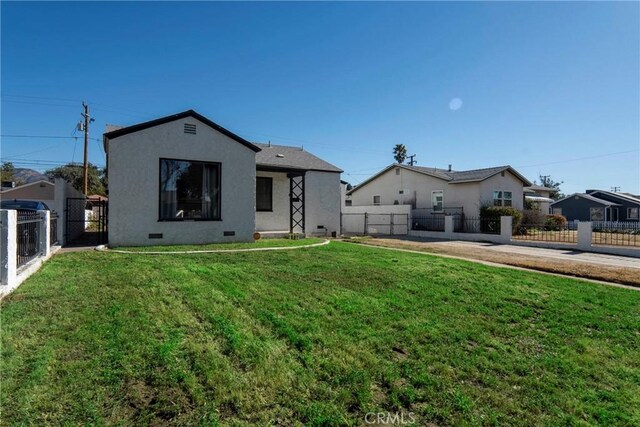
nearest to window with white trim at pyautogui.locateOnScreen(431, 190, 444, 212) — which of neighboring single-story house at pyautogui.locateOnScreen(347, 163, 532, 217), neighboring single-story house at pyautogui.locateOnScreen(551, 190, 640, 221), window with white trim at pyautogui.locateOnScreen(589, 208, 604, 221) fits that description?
neighboring single-story house at pyautogui.locateOnScreen(347, 163, 532, 217)

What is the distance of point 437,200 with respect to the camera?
87.0 feet

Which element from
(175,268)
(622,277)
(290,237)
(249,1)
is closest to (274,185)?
(290,237)

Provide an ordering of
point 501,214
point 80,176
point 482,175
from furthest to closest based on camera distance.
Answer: point 80,176 < point 482,175 < point 501,214

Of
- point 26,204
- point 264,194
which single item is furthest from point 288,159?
point 26,204

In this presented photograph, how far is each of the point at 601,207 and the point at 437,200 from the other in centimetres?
2656

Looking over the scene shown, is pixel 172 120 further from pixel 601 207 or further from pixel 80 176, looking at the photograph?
pixel 80 176

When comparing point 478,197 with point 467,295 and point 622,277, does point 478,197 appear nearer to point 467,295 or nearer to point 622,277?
point 622,277

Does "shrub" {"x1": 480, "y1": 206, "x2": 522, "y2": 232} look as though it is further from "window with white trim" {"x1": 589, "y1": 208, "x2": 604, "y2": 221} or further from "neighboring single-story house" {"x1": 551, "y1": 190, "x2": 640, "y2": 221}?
"window with white trim" {"x1": 589, "y1": 208, "x2": 604, "y2": 221}

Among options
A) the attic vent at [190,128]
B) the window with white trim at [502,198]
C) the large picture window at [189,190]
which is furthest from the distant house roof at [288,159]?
the window with white trim at [502,198]

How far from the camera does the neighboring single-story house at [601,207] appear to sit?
132ft

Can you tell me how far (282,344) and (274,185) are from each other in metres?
14.0

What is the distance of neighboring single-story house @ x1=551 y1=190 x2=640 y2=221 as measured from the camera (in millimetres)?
40156

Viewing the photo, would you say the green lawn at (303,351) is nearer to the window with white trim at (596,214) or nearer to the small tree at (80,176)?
the window with white trim at (596,214)

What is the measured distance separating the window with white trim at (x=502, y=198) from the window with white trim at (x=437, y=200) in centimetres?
352
